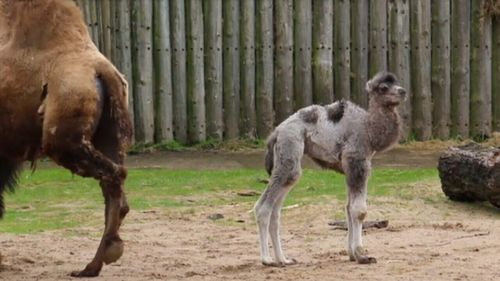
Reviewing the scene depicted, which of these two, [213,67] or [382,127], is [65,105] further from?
[213,67]

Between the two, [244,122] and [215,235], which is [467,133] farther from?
[215,235]

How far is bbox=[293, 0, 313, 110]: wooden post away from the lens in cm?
1698

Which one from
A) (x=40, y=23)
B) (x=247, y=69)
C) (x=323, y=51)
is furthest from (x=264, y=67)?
(x=40, y=23)

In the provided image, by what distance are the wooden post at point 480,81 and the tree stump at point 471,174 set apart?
545cm

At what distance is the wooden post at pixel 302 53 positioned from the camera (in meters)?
17.0

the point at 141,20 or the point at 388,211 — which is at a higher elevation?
the point at 141,20

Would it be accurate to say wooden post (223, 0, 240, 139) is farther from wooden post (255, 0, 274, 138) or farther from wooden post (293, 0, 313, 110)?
wooden post (293, 0, 313, 110)

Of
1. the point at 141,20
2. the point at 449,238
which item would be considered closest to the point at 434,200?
the point at 449,238

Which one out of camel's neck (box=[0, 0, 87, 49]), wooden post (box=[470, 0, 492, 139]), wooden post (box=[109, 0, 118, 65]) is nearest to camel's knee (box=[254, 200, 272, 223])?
camel's neck (box=[0, 0, 87, 49])

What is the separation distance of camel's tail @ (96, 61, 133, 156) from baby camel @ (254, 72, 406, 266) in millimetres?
1119

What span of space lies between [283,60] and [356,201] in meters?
8.14

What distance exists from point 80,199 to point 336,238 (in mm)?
3496

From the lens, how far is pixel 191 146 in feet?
55.7

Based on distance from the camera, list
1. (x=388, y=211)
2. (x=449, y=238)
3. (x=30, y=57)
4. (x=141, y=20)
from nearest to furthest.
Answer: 1. (x=30, y=57)
2. (x=449, y=238)
3. (x=388, y=211)
4. (x=141, y=20)
